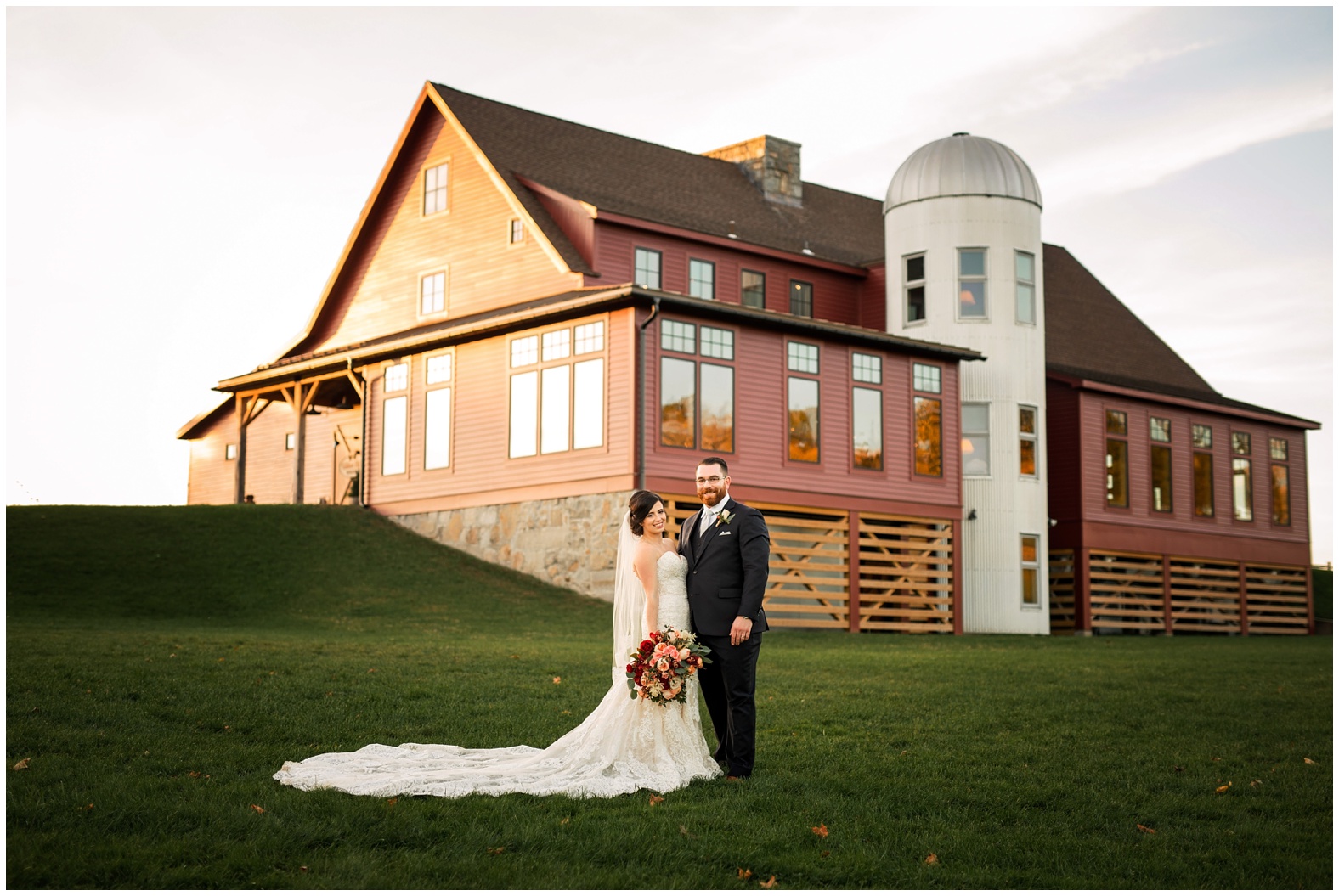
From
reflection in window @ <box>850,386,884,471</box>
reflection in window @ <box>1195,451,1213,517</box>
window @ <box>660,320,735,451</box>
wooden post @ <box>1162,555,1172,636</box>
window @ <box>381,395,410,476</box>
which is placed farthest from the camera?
reflection in window @ <box>1195,451,1213,517</box>

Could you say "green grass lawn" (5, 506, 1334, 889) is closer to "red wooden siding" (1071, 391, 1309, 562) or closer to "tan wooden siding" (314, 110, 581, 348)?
"tan wooden siding" (314, 110, 581, 348)

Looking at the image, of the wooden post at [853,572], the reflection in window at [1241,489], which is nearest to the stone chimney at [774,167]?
the wooden post at [853,572]

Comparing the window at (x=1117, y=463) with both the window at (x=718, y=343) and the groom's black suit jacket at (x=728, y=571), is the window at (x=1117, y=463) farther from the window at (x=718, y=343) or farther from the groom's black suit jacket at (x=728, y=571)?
the groom's black suit jacket at (x=728, y=571)

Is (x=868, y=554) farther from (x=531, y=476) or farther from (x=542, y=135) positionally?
(x=542, y=135)

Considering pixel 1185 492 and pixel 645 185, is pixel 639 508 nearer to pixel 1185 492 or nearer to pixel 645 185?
pixel 645 185

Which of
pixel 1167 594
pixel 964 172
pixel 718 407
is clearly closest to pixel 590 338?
pixel 718 407

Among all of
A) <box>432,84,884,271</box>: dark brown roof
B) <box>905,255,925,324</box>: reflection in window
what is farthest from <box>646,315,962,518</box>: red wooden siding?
<box>432,84,884,271</box>: dark brown roof

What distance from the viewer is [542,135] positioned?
101 ft

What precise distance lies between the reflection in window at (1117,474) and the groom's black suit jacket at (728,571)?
2378cm

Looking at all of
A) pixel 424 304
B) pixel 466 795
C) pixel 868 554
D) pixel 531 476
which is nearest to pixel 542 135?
pixel 424 304

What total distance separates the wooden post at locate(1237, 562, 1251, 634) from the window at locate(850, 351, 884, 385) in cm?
1283

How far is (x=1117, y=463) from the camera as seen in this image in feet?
102

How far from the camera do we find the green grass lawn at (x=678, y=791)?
20.4ft

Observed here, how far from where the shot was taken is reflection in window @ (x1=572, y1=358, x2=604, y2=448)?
77.9 ft
